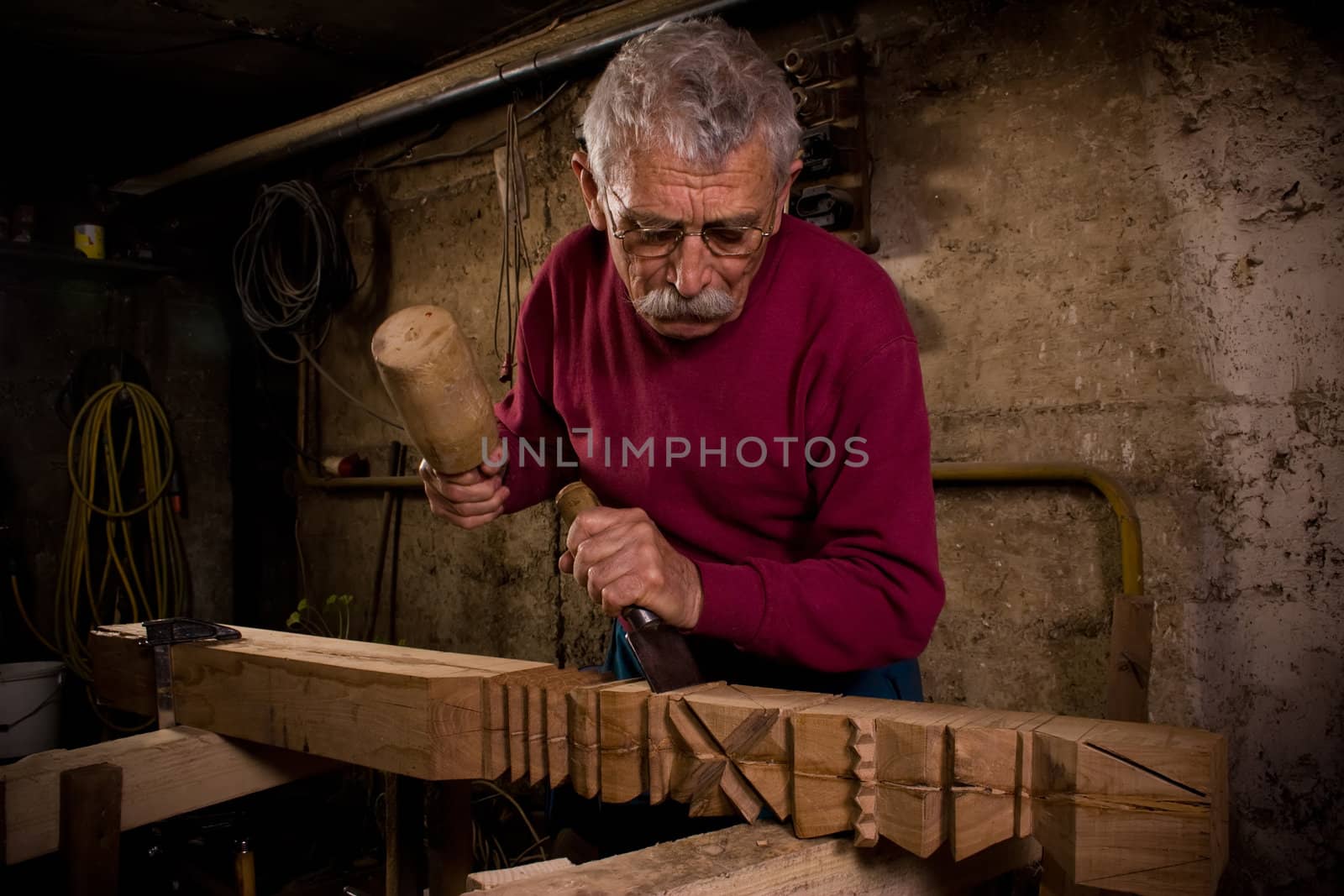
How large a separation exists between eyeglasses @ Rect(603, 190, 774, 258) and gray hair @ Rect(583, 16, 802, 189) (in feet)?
0.36

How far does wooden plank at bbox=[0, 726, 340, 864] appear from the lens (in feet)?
5.03

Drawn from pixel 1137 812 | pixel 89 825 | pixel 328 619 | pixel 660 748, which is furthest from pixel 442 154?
pixel 1137 812

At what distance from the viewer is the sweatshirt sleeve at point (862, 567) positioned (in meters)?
1.45

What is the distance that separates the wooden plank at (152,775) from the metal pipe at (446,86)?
8.91 feet

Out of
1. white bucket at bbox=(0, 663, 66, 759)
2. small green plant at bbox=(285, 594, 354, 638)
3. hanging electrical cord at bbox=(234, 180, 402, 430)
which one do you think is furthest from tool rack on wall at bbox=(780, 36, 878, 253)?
white bucket at bbox=(0, 663, 66, 759)

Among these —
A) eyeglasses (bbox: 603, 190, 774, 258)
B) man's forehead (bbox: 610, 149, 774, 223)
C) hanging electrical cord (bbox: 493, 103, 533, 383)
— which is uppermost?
hanging electrical cord (bbox: 493, 103, 533, 383)

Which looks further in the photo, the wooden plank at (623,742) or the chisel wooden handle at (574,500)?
the chisel wooden handle at (574,500)

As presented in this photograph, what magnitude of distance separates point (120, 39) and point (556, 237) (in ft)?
6.86

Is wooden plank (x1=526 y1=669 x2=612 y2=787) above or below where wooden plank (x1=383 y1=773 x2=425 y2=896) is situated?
above

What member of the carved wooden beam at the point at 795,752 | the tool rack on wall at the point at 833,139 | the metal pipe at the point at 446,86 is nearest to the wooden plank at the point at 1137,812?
the carved wooden beam at the point at 795,752

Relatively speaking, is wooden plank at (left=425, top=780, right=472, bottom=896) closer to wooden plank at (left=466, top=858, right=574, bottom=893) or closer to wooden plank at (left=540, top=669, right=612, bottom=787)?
wooden plank at (left=540, top=669, right=612, bottom=787)

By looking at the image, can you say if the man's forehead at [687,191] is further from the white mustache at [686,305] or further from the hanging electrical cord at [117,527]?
the hanging electrical cord at [117,527]

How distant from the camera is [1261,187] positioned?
8.46 feet

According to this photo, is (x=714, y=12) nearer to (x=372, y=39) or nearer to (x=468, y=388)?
(x=372, y=39)
